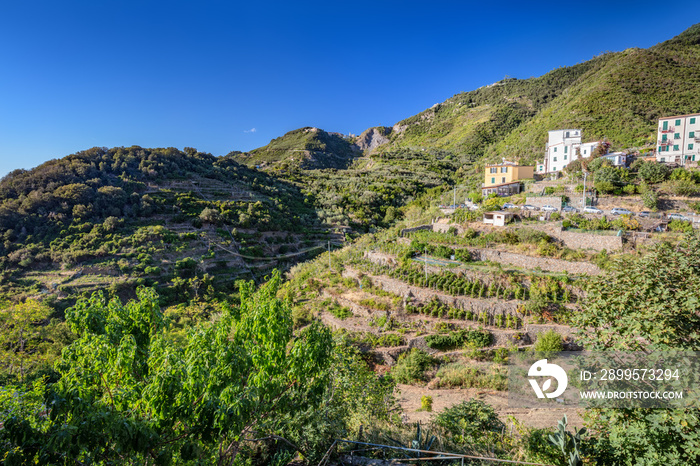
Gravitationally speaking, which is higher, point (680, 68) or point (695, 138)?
point (680, 68)

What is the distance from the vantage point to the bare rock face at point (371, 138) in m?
113

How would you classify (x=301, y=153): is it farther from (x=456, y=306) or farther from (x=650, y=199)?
(x=650, y=199)

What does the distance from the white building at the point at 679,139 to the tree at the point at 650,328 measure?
3097cm

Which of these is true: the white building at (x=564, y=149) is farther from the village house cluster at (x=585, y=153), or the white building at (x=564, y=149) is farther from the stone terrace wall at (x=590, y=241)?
the stone terrace wall at (x=590, y=241)

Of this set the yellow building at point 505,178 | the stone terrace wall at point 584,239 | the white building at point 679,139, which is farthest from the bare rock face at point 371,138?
the stone terrace wall at point 584,239

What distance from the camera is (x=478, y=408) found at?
8.34 m

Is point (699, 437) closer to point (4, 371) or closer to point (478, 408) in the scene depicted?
point (478, 408)

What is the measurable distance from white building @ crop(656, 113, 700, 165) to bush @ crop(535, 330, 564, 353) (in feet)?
81.2

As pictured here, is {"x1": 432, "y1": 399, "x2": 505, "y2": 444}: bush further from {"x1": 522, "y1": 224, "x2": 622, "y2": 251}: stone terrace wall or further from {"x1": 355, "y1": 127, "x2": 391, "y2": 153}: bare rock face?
{"x1": 355, "y1": 127, "x2": 391, "y2": 153}: bare rock face

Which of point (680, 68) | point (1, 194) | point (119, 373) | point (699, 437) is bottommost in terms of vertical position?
point (699, 437)

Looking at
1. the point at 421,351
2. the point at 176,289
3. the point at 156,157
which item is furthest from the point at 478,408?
the point at 156,157

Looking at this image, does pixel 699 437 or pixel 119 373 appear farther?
pixel 119 373

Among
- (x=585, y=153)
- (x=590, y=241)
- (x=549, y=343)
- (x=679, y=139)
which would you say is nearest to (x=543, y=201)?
(x=590, y=241)

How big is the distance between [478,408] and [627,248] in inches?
560
